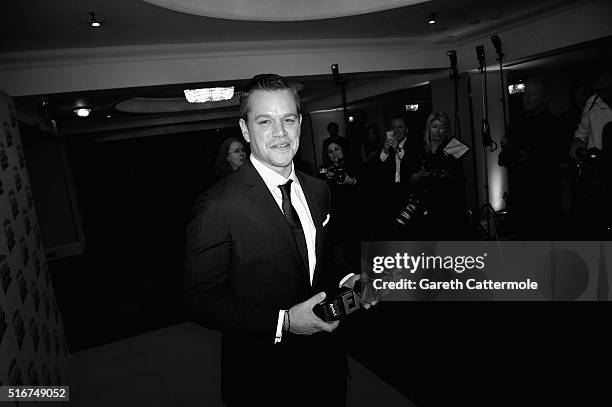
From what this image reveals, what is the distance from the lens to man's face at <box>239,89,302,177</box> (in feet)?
4.03

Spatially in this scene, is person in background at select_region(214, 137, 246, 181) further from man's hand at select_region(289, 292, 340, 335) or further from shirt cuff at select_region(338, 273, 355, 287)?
man's hand at select_region(289, 292, 340, 335)

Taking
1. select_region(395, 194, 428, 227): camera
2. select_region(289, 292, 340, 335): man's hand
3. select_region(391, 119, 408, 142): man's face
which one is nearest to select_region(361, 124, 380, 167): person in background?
select_region(391, 119, 408, 142): man's face

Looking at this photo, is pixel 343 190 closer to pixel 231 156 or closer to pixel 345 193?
pixel 345 193

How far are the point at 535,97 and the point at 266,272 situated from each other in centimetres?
441

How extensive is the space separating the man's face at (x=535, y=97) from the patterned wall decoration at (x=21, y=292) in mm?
4822

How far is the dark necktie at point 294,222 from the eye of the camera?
129cm

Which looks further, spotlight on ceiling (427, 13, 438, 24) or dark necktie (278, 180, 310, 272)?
spotlight on ceiling (427, 13, 438, 24)

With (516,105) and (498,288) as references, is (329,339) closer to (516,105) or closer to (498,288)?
(498,288)

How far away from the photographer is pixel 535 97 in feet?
14.7

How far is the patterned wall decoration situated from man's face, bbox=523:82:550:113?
15.8 ft

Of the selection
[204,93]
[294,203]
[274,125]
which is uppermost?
[204,93]

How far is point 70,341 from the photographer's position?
12.9ft

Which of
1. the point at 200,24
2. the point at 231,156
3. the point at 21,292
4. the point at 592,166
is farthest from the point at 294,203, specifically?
the point at 592,166

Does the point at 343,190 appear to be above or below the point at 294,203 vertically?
below
